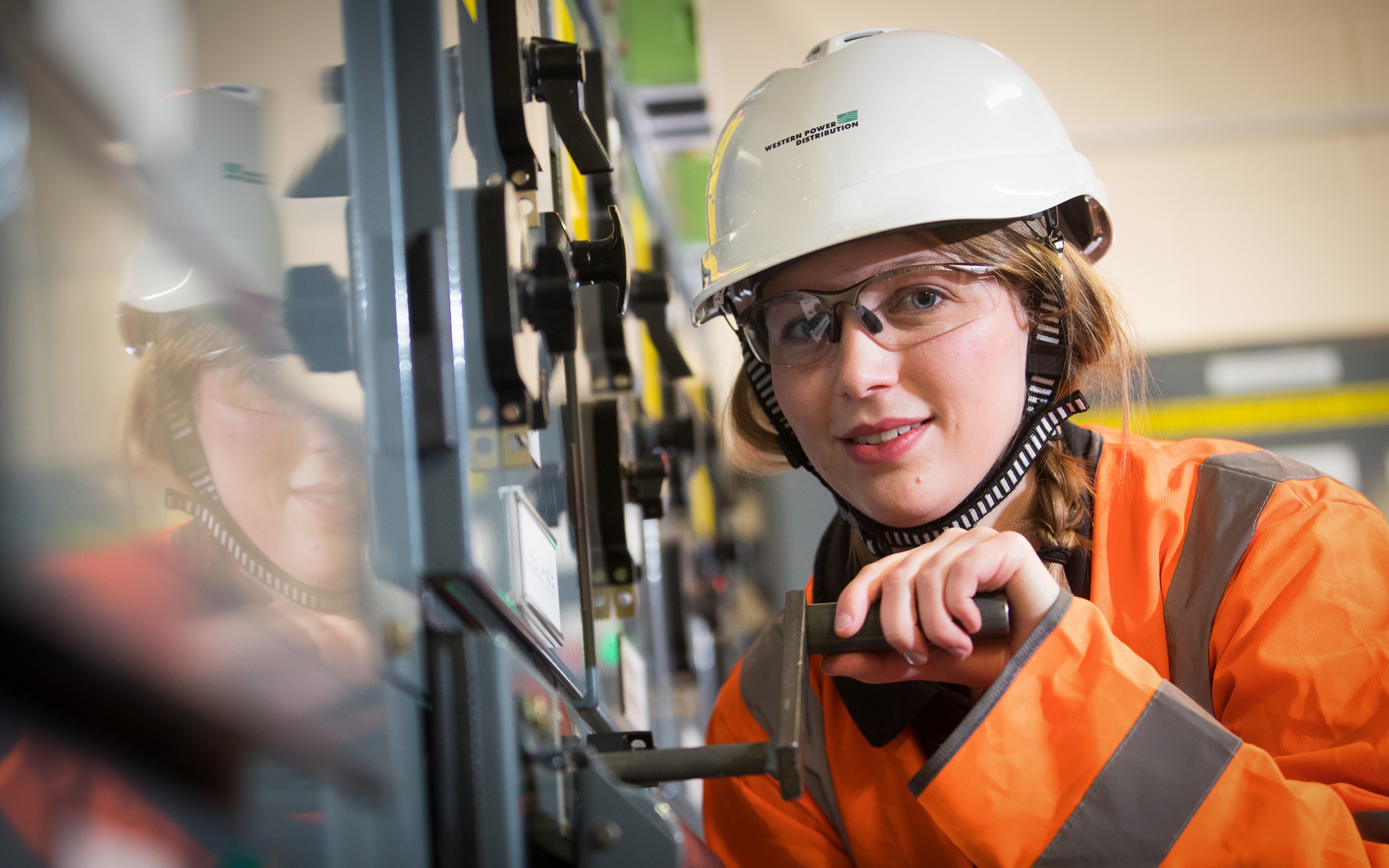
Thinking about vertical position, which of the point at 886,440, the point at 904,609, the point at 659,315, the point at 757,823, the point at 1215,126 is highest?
the point at 1215,126

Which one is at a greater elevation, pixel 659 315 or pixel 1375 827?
pixel 659 315

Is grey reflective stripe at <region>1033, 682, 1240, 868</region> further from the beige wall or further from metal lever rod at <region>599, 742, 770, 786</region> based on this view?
the beige wall

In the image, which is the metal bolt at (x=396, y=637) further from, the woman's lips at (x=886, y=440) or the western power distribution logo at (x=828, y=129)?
the western power distribution logo at (x=828, y=129)

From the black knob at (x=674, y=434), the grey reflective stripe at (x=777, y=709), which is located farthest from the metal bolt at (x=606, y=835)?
the black knob at (x=674, y=434)

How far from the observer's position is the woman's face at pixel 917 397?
125cm

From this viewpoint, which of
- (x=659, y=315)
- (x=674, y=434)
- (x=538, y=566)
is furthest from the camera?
(x=674, y=434)

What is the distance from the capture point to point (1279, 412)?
13.3 feet

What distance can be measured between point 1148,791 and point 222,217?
0.82 m

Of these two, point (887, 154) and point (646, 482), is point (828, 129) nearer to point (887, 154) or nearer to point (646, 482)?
point (887, 154)

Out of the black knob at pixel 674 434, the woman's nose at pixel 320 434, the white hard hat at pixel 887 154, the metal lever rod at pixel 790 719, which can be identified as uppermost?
the white hard hat at pixel 887 154

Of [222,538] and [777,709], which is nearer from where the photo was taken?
[222,538]

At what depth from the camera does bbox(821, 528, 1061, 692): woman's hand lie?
2.89ft

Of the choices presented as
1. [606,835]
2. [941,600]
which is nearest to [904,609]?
[941,600]

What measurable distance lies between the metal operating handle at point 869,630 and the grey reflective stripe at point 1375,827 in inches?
13.0
